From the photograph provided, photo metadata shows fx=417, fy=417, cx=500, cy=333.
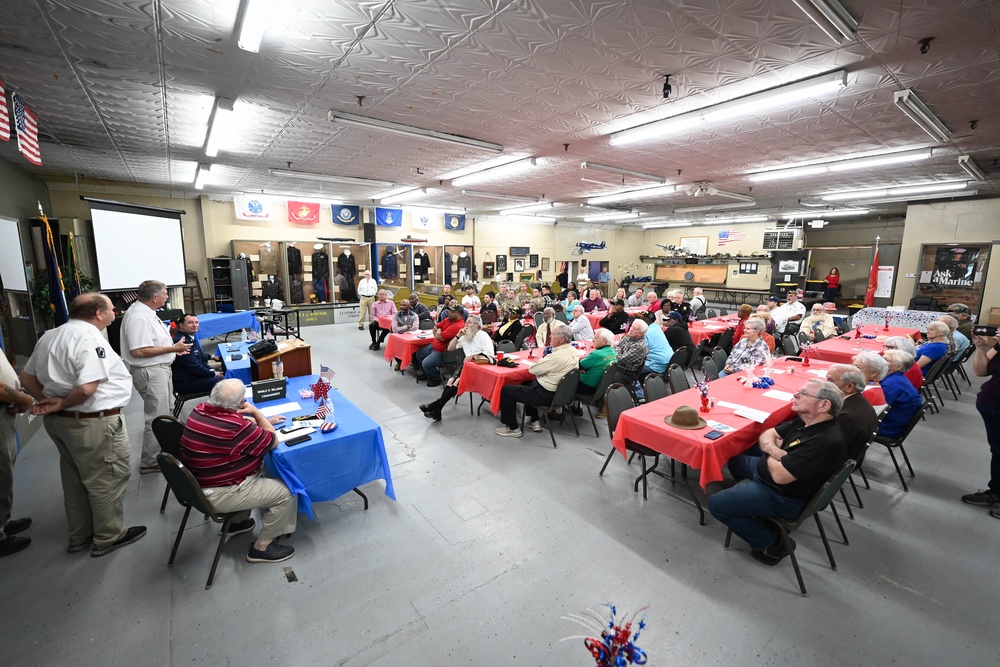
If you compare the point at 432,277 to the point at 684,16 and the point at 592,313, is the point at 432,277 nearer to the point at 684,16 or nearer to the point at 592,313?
the point at 592,313

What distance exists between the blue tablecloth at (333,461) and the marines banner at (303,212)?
451 inches

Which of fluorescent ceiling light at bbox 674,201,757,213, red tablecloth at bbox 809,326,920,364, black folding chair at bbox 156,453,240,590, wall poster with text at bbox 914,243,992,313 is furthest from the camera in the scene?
fluorescent ceiling light at bbox 674,201,757,213

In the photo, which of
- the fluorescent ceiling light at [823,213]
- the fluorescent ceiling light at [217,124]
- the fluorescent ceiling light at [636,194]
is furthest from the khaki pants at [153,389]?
the fluorescent ceiling light at [823,213]

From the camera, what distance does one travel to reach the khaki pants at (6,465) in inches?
119

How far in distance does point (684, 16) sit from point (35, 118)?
778 cm

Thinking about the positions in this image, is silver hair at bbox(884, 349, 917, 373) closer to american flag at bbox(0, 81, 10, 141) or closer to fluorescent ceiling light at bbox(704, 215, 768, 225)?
american flag at bbox(0, 81, 10, 141)

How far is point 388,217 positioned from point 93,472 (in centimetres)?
1261

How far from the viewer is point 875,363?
12.7 ft

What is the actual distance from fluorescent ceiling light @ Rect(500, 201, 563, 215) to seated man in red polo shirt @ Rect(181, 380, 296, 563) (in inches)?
488

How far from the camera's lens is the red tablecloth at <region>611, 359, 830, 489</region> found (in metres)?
3.14

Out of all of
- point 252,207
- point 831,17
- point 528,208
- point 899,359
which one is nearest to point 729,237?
point 528,208

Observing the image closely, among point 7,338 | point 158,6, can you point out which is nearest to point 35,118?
point 7,338

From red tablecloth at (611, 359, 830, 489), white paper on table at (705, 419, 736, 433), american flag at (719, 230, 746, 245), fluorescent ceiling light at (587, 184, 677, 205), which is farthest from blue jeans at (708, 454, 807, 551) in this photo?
american flag at (719, 230, 746, 245)

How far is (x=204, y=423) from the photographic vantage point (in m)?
2.63
